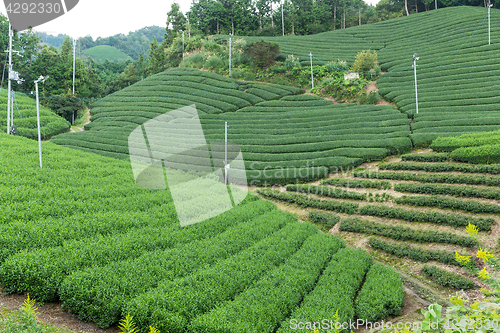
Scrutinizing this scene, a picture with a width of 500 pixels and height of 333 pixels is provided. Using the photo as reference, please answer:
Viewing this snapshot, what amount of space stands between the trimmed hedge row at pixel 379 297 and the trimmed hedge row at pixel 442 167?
8493 millimetres

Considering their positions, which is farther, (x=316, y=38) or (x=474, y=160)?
(x=316, y=38)

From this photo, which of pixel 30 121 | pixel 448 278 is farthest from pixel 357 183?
pixel 30 121

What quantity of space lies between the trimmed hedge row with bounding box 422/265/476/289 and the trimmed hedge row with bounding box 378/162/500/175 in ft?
23.1

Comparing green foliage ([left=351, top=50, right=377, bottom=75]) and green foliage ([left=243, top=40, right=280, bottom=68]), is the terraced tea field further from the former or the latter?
green foliage ([left=243, top=40, right=280, bottom=68])

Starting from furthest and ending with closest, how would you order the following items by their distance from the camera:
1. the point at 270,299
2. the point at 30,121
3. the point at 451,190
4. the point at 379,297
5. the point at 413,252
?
1. the point at 30,121
2. the point at 451,190
3. the point at 413,252
4. the point at 379,297
5. the point at 270,299

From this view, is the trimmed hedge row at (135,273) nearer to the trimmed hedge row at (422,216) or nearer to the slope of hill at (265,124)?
the trimmed hedge row at (422,216)

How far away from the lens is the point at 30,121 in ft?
85.4

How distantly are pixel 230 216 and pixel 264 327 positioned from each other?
5654 mm

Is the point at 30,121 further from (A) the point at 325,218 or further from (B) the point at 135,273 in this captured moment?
(A) the point at 325,218

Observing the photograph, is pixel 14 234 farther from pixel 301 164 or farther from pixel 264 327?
pixel 301 164

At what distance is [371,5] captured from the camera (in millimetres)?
72375

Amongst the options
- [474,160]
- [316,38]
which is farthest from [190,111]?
[316,38]

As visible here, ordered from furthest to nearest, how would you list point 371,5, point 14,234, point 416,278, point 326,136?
point 371,5
point 326,136
point 416,278
point 14,234

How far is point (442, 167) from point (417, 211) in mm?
4122
